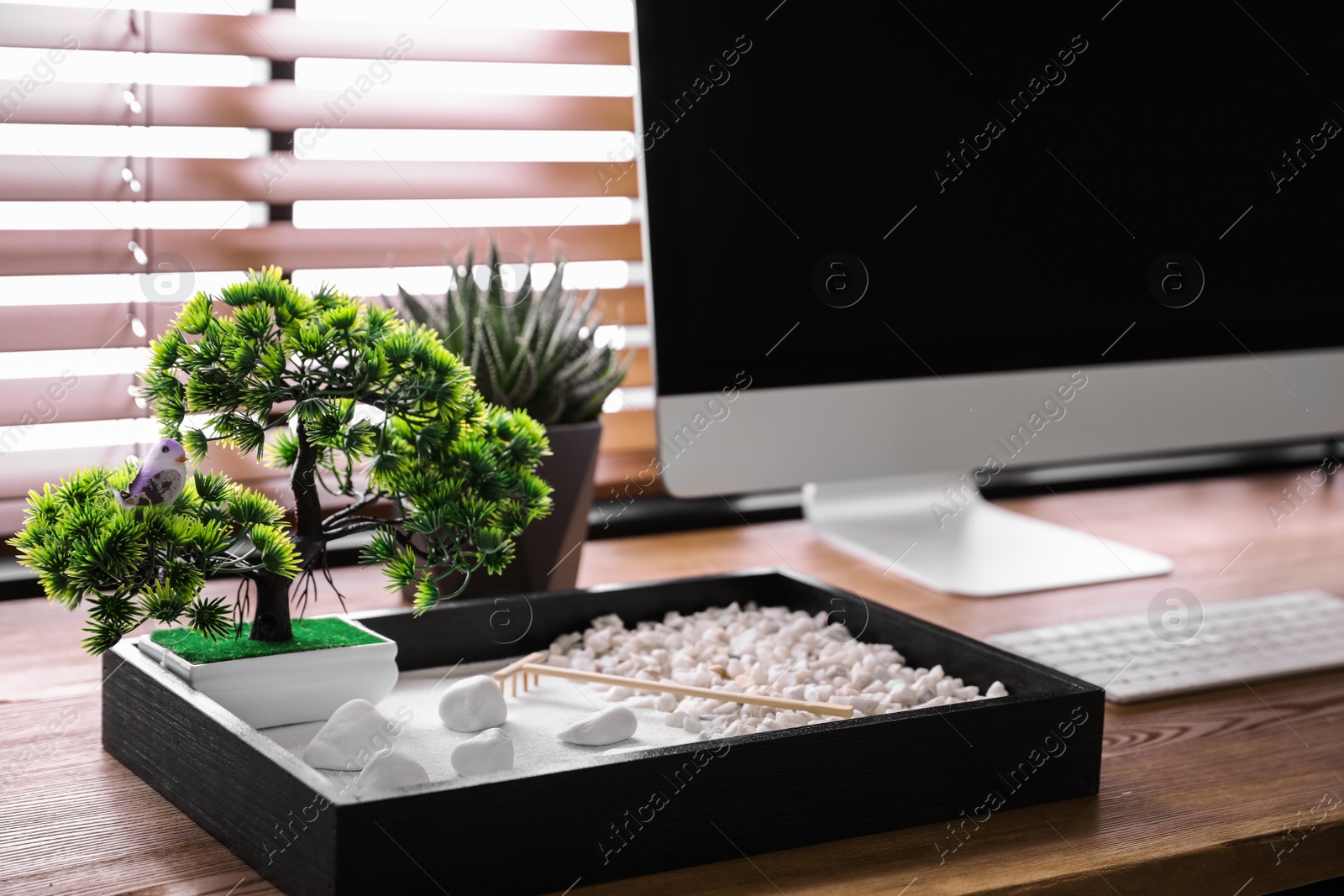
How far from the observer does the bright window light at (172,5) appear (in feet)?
3.94

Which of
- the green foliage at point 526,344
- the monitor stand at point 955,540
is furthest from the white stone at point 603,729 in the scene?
the monitor stand at point 955,540

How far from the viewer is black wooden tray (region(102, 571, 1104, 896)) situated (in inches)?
18.3

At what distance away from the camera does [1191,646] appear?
0.87 meters

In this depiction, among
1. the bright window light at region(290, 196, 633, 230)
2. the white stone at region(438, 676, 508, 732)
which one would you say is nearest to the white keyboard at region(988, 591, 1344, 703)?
the white stone at region(438, 676, 508, 732)

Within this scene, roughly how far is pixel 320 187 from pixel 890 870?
104 centimetres

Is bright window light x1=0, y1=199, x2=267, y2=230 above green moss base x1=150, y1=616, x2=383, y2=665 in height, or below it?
above

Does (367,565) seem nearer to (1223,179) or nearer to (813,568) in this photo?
(813,568)

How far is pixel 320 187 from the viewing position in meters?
1.30

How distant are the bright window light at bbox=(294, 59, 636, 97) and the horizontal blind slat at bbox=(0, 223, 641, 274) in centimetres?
16

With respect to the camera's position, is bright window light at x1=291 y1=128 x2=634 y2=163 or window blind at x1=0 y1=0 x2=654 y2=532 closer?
window blind at x1=0 y1=0 x2=654 y2=532

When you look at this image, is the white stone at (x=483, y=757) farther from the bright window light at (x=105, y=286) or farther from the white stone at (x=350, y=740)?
the bright window light at (x=105, y=286)

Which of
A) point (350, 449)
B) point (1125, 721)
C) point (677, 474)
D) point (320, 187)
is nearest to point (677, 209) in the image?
point (677, 474)

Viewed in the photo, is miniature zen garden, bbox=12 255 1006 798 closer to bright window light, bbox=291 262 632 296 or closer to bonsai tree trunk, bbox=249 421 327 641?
bonsai tree trunk, bbox=249 421 327 641

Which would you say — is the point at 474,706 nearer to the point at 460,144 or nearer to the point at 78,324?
the point at 78,324
